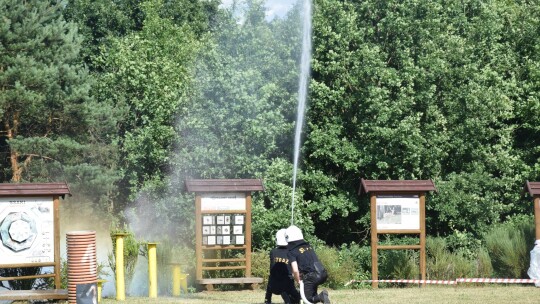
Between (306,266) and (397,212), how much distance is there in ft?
23.5

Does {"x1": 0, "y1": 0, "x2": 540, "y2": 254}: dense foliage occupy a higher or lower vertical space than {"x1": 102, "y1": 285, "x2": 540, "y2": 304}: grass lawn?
higher

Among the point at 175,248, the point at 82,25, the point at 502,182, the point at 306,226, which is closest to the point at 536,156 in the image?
the point at 502,182

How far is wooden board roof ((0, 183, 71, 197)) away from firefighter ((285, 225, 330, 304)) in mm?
6308

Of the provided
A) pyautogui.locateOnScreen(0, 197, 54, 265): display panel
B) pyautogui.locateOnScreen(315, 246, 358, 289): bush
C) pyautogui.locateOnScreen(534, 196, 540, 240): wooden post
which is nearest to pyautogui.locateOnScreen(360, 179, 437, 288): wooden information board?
pyautogui.locateOnScreen(315, 246, 358, 289): bush

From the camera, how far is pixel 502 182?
1275 inches

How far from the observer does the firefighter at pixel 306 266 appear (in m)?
18.1

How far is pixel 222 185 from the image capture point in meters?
24.4

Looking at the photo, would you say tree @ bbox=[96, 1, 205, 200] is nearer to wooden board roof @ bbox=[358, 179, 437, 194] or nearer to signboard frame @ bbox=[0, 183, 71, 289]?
wooden board roof @ bbox=[358, 179, 437, 194]

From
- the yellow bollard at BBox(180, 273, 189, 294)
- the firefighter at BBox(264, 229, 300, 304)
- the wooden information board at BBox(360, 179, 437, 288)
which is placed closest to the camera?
the firefighter at BBox(264, 229, 300, 304)

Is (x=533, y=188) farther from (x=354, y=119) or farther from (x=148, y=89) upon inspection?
(x=148, y=89)

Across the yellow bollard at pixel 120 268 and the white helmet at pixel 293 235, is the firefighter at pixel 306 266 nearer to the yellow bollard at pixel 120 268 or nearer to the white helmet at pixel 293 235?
the white helmet at pixel 293 235

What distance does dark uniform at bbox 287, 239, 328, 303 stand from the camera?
714 inches

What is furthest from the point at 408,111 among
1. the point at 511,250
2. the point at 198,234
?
the point at 198,234

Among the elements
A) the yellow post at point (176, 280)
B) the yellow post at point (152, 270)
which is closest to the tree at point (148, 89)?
the yellow post at point (176, 280)
